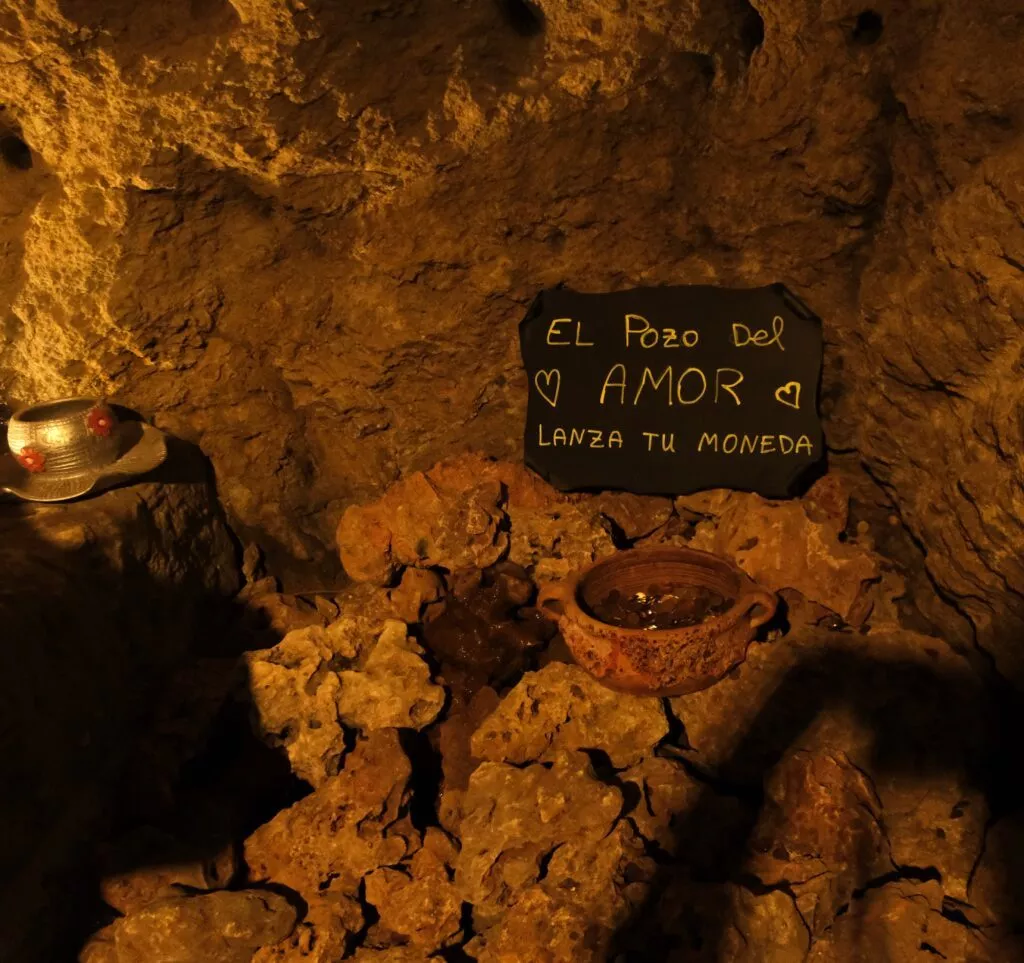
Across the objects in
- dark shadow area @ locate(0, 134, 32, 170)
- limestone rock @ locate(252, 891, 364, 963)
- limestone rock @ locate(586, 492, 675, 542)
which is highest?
dark shadow area @ locate(0, 134, 32, 170)

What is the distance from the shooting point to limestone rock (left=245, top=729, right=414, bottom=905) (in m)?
1.93

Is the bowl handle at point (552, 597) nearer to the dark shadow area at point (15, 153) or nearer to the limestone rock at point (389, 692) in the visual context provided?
the limestone rock at point (389, 692)

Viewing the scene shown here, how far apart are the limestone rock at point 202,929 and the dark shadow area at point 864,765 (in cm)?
73

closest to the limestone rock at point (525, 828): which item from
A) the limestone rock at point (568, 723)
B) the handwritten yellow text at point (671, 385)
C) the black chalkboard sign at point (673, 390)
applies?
the limestone rock at point (568, 723)

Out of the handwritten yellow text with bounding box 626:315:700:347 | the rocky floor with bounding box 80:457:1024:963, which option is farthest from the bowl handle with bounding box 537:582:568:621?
the handwritten yellow text with bounding box 626:315:700:347

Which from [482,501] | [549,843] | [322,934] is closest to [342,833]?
[322,934]

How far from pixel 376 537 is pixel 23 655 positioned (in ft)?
3.26

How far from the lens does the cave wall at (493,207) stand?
6.18ft

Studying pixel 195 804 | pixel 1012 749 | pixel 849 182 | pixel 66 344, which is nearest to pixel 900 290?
pixel 849 182

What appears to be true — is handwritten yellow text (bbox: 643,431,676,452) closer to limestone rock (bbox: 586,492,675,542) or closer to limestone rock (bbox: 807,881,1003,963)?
limestone rock (bbox: 586,492,675,542)

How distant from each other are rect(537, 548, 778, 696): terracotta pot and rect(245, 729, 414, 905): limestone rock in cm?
51

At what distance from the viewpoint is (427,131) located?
221 cm

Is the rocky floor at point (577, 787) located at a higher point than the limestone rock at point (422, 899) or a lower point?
higher

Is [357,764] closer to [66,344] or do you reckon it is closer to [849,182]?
[66,344]
